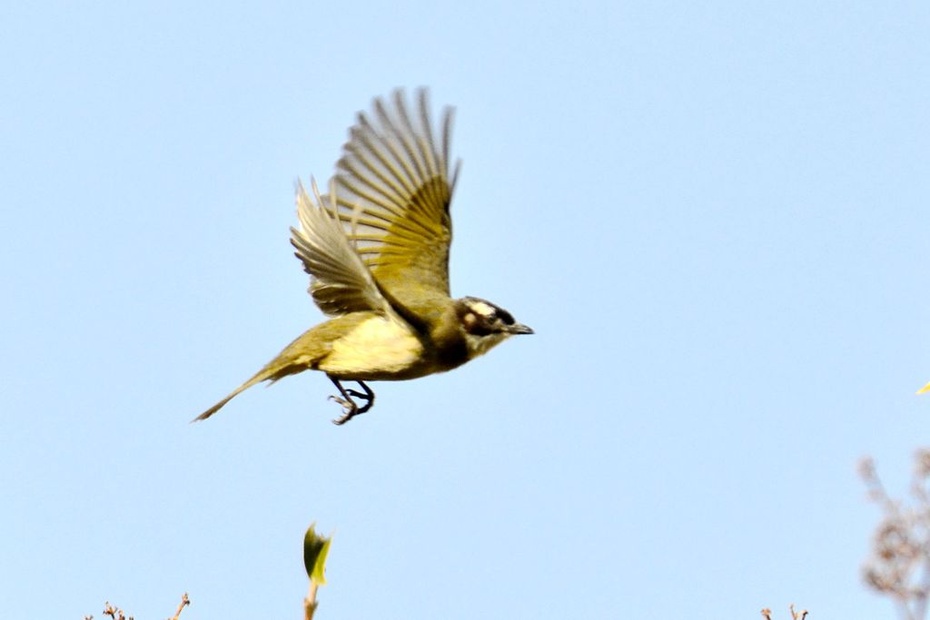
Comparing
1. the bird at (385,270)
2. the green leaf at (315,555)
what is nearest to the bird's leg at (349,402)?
the bird at (385,270)

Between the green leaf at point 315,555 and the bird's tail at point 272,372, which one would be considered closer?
the green leaf at point 315,555

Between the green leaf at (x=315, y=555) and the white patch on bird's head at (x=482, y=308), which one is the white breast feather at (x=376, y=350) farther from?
the green leaf at (x=315, y=555)

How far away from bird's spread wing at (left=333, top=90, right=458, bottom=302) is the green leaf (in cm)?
467

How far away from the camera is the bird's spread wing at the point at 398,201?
7152 mm

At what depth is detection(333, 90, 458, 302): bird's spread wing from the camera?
7.15m

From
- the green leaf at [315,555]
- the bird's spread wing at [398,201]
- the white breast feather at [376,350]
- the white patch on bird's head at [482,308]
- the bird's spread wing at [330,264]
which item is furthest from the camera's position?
the bird's spread wing at [398,201]

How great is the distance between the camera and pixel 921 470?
2.52m

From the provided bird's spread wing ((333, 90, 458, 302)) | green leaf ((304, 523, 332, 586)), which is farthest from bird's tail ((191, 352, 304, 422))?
green leaf ((304, 523, 332, 586))

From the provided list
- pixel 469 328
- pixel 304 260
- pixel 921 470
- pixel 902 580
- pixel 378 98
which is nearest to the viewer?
pixel 902 580

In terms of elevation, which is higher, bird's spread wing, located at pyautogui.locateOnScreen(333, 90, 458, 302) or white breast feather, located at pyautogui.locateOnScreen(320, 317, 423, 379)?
bird's spread wing, located at pyautogui.locateOnScreen(333, 90, 458, 302)

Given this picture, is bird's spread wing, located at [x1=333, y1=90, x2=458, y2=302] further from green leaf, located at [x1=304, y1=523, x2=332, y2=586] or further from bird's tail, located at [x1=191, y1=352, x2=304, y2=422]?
green leaf, located at [x1=304, y1=523, x2=332, y2=586]

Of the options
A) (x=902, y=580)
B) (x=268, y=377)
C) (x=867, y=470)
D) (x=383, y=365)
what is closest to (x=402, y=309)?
(x=383, y=365)

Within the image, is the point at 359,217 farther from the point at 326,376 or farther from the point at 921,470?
the point at 921,470

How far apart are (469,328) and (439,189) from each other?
1.11 m
